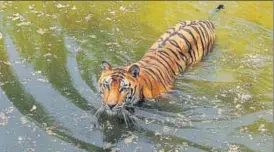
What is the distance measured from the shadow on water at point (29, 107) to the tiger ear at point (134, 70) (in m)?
0.83

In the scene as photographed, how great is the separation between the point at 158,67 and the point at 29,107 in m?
1.49

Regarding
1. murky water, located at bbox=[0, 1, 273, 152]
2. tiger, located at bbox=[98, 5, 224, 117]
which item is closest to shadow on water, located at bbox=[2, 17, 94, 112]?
murky water, located at bbox=[0, 1, 273, 152]

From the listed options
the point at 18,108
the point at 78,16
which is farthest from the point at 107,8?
the point at 18,108

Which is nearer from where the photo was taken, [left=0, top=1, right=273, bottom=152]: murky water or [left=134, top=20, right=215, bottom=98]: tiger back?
[left=0, top=1, right=273, bottom=152]: murky water

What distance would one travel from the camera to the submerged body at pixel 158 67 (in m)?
4.80

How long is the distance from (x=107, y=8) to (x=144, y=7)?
61 cm

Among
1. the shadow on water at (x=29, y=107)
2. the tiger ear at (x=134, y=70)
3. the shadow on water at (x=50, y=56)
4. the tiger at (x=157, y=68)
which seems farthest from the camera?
the shadow on water at (x=50, y=56)

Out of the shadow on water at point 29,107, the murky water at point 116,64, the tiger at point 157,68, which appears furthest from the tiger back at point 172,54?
the shadow on water at point 29,107

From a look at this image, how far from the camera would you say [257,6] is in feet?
28.6

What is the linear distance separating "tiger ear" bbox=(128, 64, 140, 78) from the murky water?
0.38 m

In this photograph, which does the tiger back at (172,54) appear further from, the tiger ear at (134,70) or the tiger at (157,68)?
the tiger ear at (134,70)

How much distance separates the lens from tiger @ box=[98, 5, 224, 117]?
4.79 metres

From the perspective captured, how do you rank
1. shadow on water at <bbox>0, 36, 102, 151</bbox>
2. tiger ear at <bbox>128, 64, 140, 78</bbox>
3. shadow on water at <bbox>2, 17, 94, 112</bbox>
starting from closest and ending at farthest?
shadow on water at <bbox>0, 36, 102, 151</bbox>
tiger ear at <bbox>128, 64, 140, 78</bbox>
shadow on water at <bbox>2, 17, 94, 112</bbox>

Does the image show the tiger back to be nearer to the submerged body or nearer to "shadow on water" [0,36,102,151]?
the submerged body
